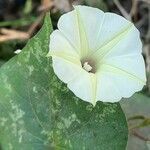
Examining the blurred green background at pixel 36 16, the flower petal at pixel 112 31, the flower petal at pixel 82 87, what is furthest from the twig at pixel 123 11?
the flower petal at pixel 82 87

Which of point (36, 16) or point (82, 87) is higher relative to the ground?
point (82, 87)

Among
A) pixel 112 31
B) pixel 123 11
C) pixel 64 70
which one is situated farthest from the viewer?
pixel 123 11

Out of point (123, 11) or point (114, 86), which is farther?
point (123, 11)

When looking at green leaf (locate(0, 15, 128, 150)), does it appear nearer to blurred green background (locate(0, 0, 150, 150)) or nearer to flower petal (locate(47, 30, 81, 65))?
flower petal (locate(47, 30, 81, 65))

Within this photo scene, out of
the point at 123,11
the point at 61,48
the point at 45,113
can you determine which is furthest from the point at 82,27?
the point at 123,11

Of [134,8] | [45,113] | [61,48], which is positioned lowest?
[134,8]

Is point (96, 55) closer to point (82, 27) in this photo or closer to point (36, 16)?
point (82, 27)
